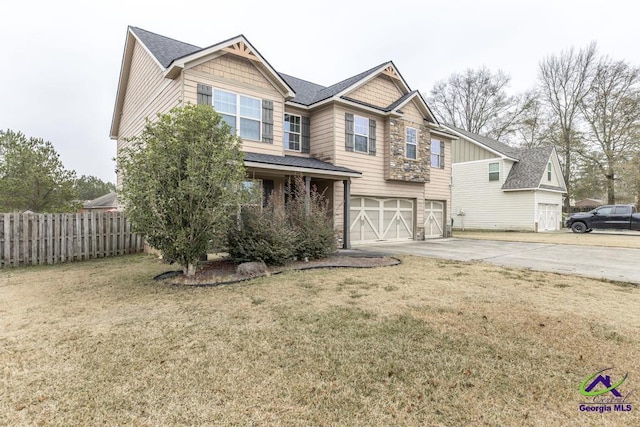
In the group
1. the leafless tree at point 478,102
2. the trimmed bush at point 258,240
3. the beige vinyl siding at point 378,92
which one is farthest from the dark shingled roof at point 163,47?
the leafless tree at point 478,102

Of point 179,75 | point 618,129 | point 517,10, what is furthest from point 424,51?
Result: point 179,75

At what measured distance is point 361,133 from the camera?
495 inches

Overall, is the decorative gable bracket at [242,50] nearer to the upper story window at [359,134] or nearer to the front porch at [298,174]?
the front porch at [298,174]

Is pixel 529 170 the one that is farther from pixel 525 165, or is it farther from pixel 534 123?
pixel 534 123

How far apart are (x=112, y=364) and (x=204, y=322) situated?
3.82ft

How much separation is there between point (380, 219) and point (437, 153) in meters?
5.37

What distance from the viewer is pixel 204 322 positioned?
13.0 feet

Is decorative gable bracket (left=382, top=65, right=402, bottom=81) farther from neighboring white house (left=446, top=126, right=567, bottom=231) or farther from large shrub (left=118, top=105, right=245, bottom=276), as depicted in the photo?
neighboring white house (left=446, top=126, right=567, bottom=231)

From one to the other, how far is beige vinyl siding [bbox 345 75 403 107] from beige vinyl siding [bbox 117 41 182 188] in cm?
633

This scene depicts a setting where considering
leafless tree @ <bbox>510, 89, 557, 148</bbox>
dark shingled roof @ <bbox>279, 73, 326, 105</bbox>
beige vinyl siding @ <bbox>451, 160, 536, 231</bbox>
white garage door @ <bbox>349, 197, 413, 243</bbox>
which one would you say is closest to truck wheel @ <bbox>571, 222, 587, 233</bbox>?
beige vinyl siding @ <bbox>451, 160, 536, 231</bbox>

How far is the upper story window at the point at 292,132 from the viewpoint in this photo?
12125mm

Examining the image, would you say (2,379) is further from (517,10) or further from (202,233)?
(517,10)

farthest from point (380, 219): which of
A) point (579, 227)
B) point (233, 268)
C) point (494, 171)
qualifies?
point (579, 227)

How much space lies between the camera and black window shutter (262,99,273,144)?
33.9ft
